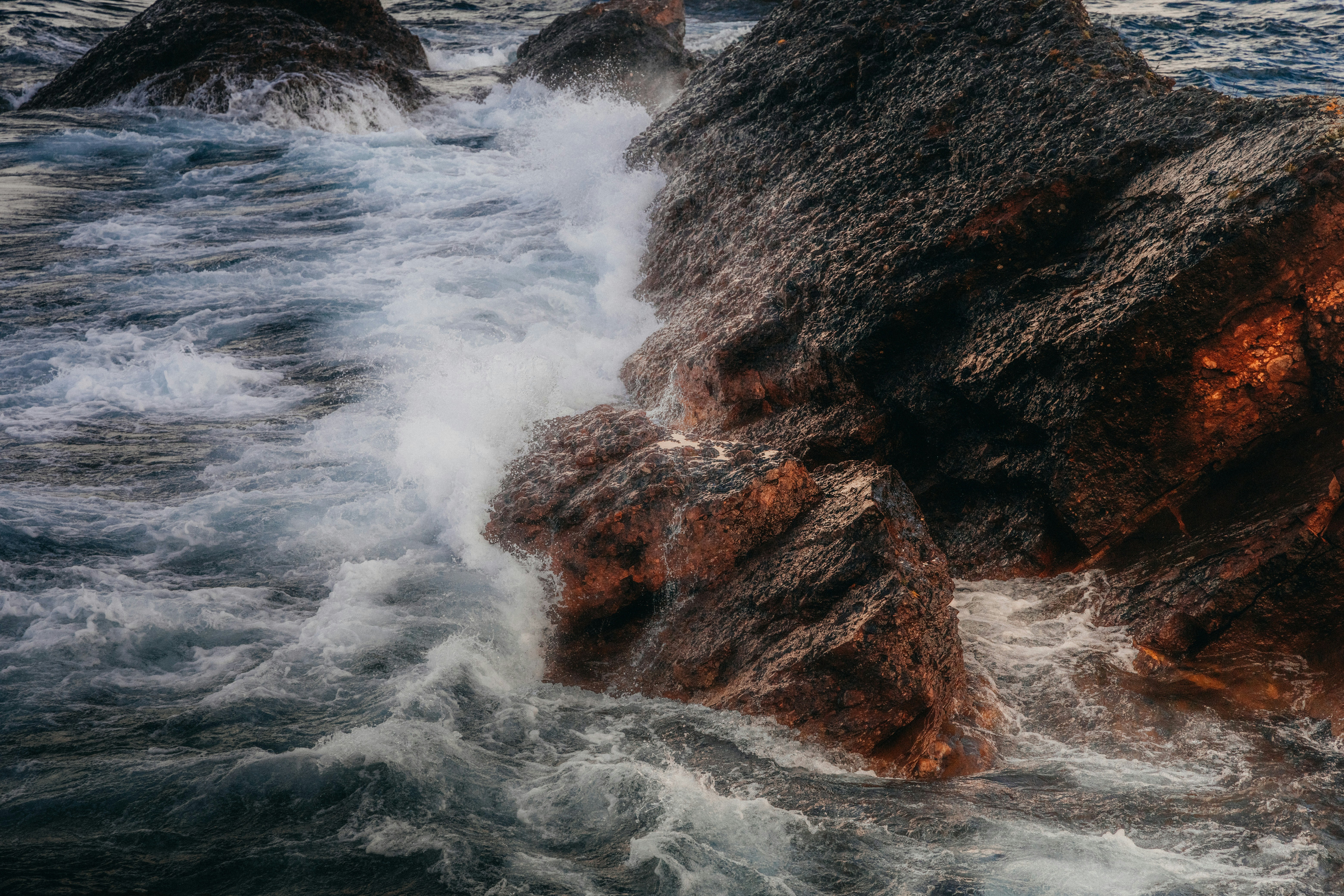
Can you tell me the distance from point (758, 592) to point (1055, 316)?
1.84 m

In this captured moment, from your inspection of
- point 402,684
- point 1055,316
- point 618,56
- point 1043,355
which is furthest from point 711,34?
point 402,684

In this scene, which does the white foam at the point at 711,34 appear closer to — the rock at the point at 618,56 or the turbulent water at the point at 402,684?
the rock at the point at 618,56

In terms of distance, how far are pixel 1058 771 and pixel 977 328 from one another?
6.66 feet

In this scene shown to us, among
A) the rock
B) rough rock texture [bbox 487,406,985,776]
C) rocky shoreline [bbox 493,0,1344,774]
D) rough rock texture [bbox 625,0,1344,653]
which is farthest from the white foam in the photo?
rough rock texture [bbox 487,406,985,776]

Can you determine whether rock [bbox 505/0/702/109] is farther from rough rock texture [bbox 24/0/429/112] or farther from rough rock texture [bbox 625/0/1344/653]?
rough rock texture [bbox 625/0/1344/653]

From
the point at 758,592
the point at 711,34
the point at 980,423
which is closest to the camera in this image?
the point at 758,592

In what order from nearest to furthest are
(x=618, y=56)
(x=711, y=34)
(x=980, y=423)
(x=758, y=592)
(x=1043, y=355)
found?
1. (x=758, y=592)
2. (x=1043, y=355)
3. (x=980, y=423)
4. (x=618, y=56)
5. (x=711, y=34)

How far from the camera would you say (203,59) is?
12195mm

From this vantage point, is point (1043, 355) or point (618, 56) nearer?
point (1043, 355)

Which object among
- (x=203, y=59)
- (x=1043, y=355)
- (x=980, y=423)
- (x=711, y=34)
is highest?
(x=711, y=34)

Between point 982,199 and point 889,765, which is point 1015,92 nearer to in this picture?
point 982,199

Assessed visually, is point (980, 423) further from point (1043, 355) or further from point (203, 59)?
point (203, 59)

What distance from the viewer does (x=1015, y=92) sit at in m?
4.84

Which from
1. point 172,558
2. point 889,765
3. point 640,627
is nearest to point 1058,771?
point 889,765
